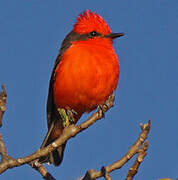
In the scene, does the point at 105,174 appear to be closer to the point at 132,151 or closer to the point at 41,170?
the point at 132,151

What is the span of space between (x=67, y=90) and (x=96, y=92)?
1.72 feet

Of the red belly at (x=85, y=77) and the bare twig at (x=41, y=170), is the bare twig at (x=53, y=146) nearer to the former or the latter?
the bare twig at (x=41, y=170)

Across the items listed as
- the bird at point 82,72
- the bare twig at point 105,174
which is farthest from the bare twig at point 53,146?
the bird at point 82,72

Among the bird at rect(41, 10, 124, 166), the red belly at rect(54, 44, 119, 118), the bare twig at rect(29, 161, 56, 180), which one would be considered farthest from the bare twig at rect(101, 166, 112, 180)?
the red belly at rect(54, 44, 119, 118)

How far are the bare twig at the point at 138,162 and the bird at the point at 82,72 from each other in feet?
8.32

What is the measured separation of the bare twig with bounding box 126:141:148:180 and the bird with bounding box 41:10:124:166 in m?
2.54

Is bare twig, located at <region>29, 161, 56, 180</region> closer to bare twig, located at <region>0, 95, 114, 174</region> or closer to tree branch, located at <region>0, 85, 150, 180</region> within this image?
tree branch, located at <region>0, 85, 150, 180</region>

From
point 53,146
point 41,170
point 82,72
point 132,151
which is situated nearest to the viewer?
point 132,151

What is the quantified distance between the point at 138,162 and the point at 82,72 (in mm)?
3082

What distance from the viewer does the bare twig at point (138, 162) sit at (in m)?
3.38

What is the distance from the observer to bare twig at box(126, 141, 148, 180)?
3.38 meters

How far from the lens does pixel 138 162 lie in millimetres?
3480

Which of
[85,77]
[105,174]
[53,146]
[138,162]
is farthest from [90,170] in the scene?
[85,77]

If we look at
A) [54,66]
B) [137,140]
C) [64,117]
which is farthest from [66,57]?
[137,140]
